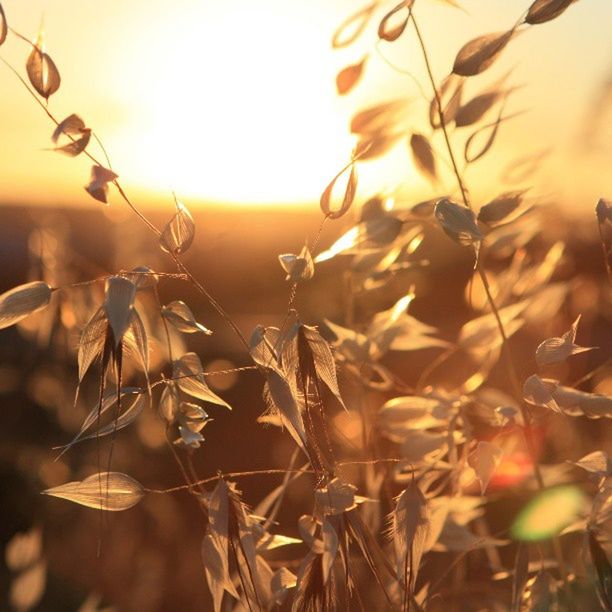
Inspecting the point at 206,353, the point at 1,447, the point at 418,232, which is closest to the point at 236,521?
the point at 418,232

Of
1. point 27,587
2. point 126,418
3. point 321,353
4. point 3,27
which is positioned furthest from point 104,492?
point 27,587

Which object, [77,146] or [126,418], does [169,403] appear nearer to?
[126,418]

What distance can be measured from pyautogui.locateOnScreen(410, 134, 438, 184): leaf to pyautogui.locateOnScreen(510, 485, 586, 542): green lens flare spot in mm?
228

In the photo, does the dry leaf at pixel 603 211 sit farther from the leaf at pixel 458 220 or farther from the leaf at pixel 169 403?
the leaf at pixel 169 403

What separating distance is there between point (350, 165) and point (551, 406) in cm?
17

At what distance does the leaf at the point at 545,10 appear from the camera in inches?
19.7

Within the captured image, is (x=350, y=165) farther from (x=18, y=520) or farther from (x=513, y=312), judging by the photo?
(x=18, y=520)

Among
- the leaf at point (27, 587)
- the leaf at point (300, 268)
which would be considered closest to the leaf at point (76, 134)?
the leaf at point (300, 268)

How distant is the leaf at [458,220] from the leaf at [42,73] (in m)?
0.21

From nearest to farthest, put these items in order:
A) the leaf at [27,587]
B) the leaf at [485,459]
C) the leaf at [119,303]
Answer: the leaf at [119,303], the leaf at [485,459], the leaf at [27,587]

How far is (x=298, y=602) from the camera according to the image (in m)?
0.52

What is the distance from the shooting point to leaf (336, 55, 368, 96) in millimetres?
626

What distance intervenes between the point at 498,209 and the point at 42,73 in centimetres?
28

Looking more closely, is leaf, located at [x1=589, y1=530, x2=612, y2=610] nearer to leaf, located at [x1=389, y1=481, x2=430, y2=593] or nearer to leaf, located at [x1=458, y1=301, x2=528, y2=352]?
leaf, located at [x1=389, y1=481, x2=430, y2=593]
